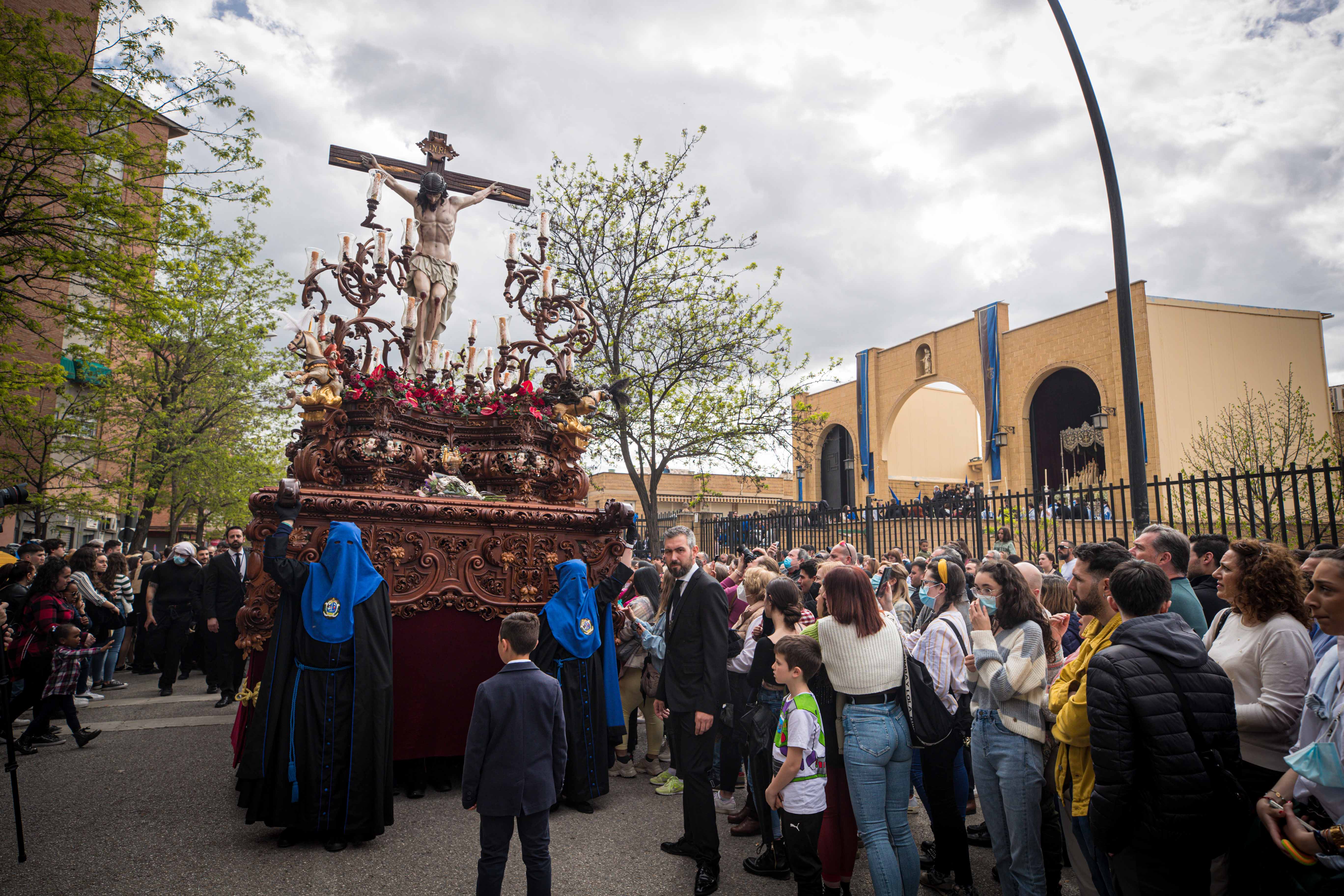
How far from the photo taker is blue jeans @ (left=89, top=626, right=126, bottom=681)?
439 inches

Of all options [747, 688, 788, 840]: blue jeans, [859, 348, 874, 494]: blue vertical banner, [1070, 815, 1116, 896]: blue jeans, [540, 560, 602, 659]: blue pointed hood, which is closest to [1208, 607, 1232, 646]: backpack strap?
[1070, 815, 1116, 896]: blue jeans

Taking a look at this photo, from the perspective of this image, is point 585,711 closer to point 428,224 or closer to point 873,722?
point 873,722

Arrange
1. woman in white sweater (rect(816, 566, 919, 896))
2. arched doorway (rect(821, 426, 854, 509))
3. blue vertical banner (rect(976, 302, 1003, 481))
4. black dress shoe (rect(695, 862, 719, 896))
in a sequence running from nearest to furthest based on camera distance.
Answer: woman in white sweater (rect(816, 566, 919, 896)) < black dress shoe (rect(695, 862, 719, 896)) < blue vertical banner (rect(976, 302, 1003, 481)) < arched doorway (rect(821, 426, 854, 509))

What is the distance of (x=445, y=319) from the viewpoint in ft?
26.8

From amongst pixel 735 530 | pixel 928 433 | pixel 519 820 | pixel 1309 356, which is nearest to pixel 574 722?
pixel 519 820

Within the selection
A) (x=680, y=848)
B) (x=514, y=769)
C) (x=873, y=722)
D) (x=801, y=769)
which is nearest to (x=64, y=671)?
(x=514, y=769)

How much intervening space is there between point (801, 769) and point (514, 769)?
4.84ft

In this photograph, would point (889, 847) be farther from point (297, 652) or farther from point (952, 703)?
point (297, 652)

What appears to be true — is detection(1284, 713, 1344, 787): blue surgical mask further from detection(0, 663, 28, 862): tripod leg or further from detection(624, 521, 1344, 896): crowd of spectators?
detection(0, 663, 28, 862): tripod leg

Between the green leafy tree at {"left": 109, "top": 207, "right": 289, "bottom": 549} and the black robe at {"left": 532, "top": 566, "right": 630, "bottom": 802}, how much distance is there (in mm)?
14658

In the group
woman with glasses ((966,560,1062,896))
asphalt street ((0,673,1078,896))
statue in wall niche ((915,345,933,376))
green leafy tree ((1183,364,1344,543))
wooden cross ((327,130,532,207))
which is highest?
statue in wall niche ((915,345,933,376))

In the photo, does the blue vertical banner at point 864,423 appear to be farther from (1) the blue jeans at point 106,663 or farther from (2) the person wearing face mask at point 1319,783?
(2) the person wearing face mask at point 1319,783

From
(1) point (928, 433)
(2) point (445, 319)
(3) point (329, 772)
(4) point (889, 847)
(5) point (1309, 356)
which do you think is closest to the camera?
(4) point (889, 847)

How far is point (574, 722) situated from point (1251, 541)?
465 cm
